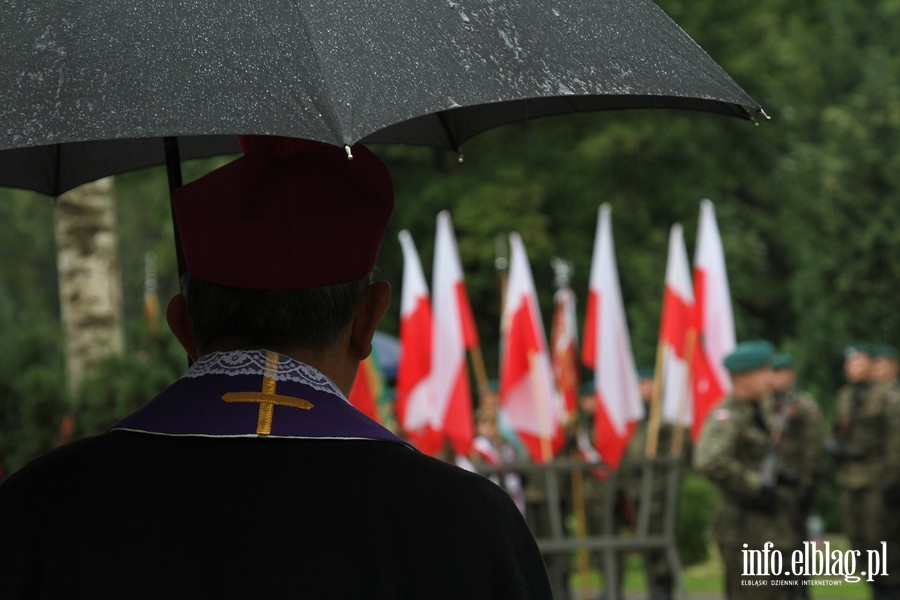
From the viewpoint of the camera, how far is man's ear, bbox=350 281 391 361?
2.11 meters

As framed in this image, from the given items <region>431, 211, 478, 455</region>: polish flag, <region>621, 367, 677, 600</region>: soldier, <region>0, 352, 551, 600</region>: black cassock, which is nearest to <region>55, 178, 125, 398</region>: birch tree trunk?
<region>431, 211, 478, 455</region>: polish flag

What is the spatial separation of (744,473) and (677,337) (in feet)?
6.44

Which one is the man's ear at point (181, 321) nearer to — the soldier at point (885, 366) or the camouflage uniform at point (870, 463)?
the camouflage uniform at point (870, 463)

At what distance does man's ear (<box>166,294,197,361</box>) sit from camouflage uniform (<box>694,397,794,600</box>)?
7.74 metres

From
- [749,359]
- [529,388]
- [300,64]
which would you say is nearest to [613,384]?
[529,388]

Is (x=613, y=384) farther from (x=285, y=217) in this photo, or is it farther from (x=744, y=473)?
(x=285, y=217)

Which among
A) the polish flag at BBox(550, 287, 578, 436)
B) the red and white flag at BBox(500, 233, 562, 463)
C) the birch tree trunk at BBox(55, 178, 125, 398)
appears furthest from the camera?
the polish flag at BBox(550, 287, 578, 436)

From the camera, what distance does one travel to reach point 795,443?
409 inches

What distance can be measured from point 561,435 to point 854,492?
7.78ft

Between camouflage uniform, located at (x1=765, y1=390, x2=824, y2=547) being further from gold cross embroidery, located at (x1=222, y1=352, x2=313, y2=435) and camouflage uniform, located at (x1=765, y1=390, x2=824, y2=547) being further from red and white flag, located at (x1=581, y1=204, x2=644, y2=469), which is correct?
gold cross embroidery, located at (x1=222, y1=352, x2=313, y2=435)

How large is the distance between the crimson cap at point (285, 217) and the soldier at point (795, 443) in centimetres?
833

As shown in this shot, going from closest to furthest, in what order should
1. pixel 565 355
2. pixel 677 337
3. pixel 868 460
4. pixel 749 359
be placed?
pixel 749 359, pixel 677 337, pixel 868 460, pixel 565 355

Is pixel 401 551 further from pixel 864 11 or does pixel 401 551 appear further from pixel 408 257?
pixel 864 11

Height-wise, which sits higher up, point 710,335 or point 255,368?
point 710,335
